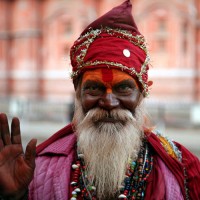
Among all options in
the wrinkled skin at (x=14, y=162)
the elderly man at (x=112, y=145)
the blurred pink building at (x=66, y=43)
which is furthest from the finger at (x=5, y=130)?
the blurred pink building at (x=66, y=43)

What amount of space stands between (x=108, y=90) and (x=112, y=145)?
276 millimetres

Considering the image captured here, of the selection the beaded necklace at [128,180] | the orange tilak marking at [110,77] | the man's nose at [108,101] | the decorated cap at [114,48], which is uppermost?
the decorated cap at [114,48]

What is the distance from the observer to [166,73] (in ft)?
49.9

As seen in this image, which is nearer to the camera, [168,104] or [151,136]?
[151,136]

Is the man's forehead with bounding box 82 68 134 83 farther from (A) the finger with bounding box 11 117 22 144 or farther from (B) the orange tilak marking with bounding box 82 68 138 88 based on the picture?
(A) the finger with bounding box 11 117 22 144

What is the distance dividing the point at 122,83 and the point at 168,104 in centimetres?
1230

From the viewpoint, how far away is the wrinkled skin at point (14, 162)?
6.78 feet

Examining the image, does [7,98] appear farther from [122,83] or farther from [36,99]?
[122,83]

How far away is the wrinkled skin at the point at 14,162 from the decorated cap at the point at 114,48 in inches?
18.4

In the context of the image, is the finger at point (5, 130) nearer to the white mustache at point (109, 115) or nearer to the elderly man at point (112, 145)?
the elderly man at point (112, 145)

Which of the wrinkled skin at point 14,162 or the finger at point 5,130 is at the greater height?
the finger at point 5,130

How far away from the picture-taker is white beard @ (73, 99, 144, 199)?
225cm

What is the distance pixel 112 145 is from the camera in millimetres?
2283

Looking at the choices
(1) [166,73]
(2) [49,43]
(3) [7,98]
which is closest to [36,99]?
(3) [7,98]
